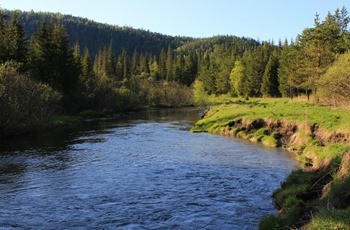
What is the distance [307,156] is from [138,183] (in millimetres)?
15554

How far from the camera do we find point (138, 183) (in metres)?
26.2

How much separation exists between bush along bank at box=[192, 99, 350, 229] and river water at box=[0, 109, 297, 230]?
159 cm

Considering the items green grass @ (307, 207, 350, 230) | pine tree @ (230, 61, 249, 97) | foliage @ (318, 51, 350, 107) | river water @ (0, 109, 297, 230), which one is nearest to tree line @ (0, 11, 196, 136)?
river water @ (0, 109, 297, 230)

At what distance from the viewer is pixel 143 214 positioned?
1970 cm

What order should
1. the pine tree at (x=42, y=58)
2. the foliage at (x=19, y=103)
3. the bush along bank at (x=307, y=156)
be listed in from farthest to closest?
the pine tree at (x=42, y=58) < the foliage at (x=19, y=103) < the bush along bank at (x=307, y=156)

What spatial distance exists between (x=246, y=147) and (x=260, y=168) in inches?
399

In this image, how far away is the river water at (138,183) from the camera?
18984mm

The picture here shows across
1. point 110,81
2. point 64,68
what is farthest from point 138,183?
point 110,81

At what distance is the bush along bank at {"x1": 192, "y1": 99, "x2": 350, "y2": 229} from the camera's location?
1512cm

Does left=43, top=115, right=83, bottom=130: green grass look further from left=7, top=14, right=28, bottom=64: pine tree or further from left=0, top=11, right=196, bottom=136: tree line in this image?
left=7, top=14, right=28, bottom=64: pine tree

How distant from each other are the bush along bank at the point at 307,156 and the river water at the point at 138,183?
1587 millimetres

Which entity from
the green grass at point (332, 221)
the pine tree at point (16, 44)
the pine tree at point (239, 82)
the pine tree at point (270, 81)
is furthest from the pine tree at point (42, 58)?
the pine tree at point (239, 82)

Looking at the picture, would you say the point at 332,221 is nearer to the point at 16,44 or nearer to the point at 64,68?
the point at 16,44

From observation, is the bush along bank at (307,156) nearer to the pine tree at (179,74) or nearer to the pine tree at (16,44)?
the pine tree at (16,44)
